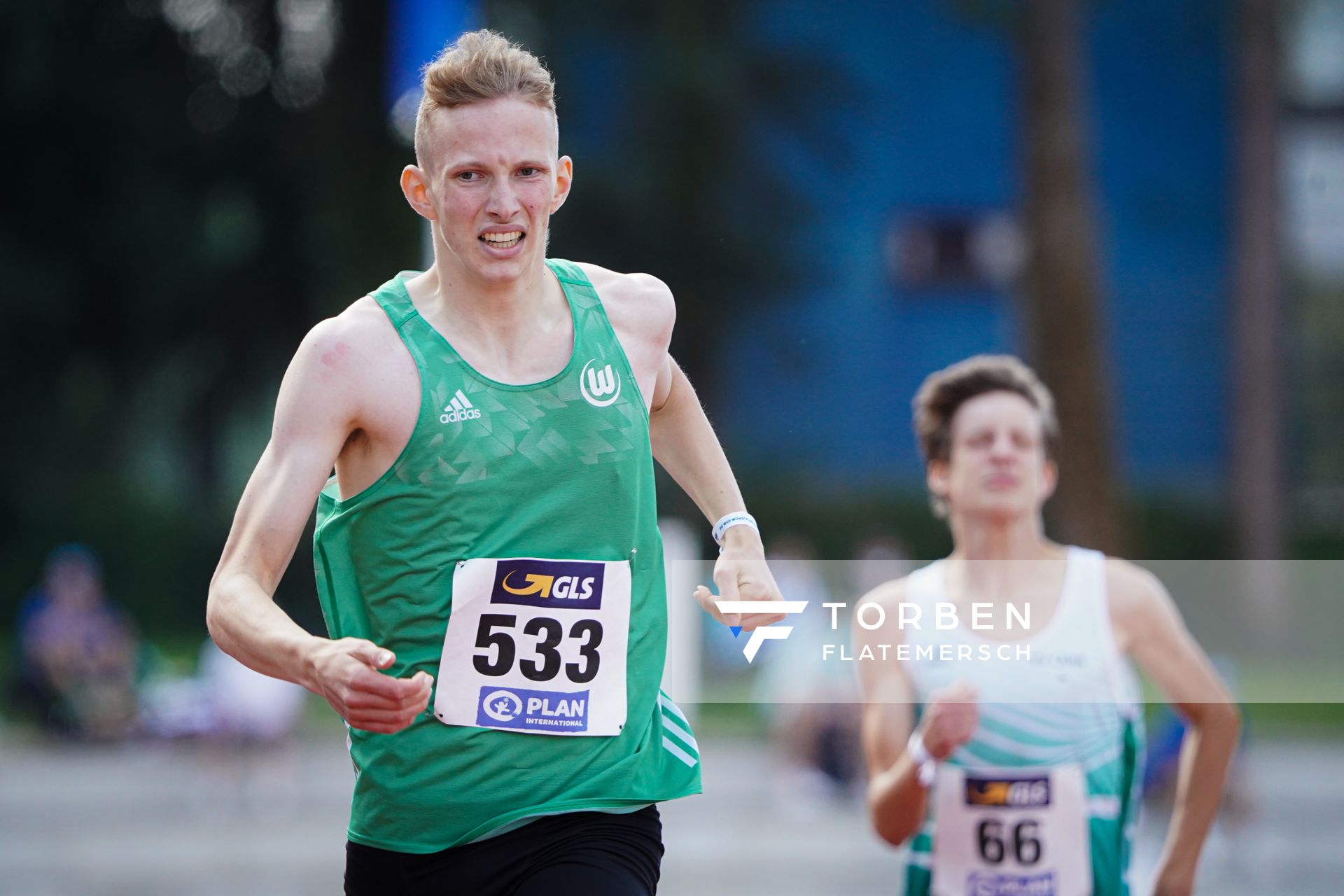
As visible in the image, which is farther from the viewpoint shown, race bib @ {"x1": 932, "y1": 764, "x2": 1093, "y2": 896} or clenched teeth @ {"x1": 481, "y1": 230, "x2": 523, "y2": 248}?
race bib @ {"x1": 932, "y1": 764, "x2": 1093, "y2": 896}

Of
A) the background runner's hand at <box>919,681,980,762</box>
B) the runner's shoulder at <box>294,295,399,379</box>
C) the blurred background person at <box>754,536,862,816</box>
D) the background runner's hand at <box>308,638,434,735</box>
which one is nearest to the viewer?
the background runner's hand at <box>308,638,434,735</box>

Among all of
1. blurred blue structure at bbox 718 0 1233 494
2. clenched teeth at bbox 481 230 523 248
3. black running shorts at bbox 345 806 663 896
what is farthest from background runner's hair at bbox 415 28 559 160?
blurred blue structure at bbox 718 0 1233 494

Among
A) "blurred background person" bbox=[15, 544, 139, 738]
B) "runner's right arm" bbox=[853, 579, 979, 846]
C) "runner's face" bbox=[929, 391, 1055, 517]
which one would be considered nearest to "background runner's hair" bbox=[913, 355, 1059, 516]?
"runner's face" bbox=[929, 391, 1055, 517]

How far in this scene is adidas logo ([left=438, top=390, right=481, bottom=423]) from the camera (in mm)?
3035

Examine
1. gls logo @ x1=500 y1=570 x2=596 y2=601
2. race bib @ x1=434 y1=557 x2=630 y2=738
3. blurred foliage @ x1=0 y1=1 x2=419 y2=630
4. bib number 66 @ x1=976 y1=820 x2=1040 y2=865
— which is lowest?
bib number 66 @ x1=976 y1=820 x2=1040 y2=865

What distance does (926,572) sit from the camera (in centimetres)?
434

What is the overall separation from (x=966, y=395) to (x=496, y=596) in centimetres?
176

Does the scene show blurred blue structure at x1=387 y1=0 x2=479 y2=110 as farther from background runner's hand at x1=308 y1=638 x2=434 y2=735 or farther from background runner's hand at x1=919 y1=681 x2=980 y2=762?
background runner's hand at x1=308 y1=638 x2=434 y2=735

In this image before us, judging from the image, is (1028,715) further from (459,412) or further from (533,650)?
(459,412)

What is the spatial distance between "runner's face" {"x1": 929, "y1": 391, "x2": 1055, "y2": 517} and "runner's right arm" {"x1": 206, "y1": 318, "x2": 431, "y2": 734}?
1.78m

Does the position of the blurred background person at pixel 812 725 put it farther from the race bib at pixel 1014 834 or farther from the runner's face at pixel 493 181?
the runner's face at pixel 493 181

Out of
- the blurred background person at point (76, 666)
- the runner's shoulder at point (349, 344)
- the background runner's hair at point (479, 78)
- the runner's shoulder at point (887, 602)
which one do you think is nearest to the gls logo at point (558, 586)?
the runner's shoulder at point (349, 344)

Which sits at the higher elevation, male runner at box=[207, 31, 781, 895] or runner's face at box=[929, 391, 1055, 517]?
runner's face at box=[929, 391, 1055, 517]

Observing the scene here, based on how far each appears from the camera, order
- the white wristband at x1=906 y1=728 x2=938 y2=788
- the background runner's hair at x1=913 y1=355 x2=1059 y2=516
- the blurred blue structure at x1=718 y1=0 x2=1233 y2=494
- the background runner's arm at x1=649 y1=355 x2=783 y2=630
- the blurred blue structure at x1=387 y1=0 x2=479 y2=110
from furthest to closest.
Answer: the blurred blue structure at x1=718 y1=0 x2=1233 y2=494 < the blurred blue structure at x1=387 y1=0 x2=479 y2=110 < the background runner's hair at x1=913 y1=355 x2=1059 y2=516 < the white wristband at x1=906 y1=728 x2=938 y2=788 < the background runner's arm at x1=649 y1=355 x2=783 y2=630
